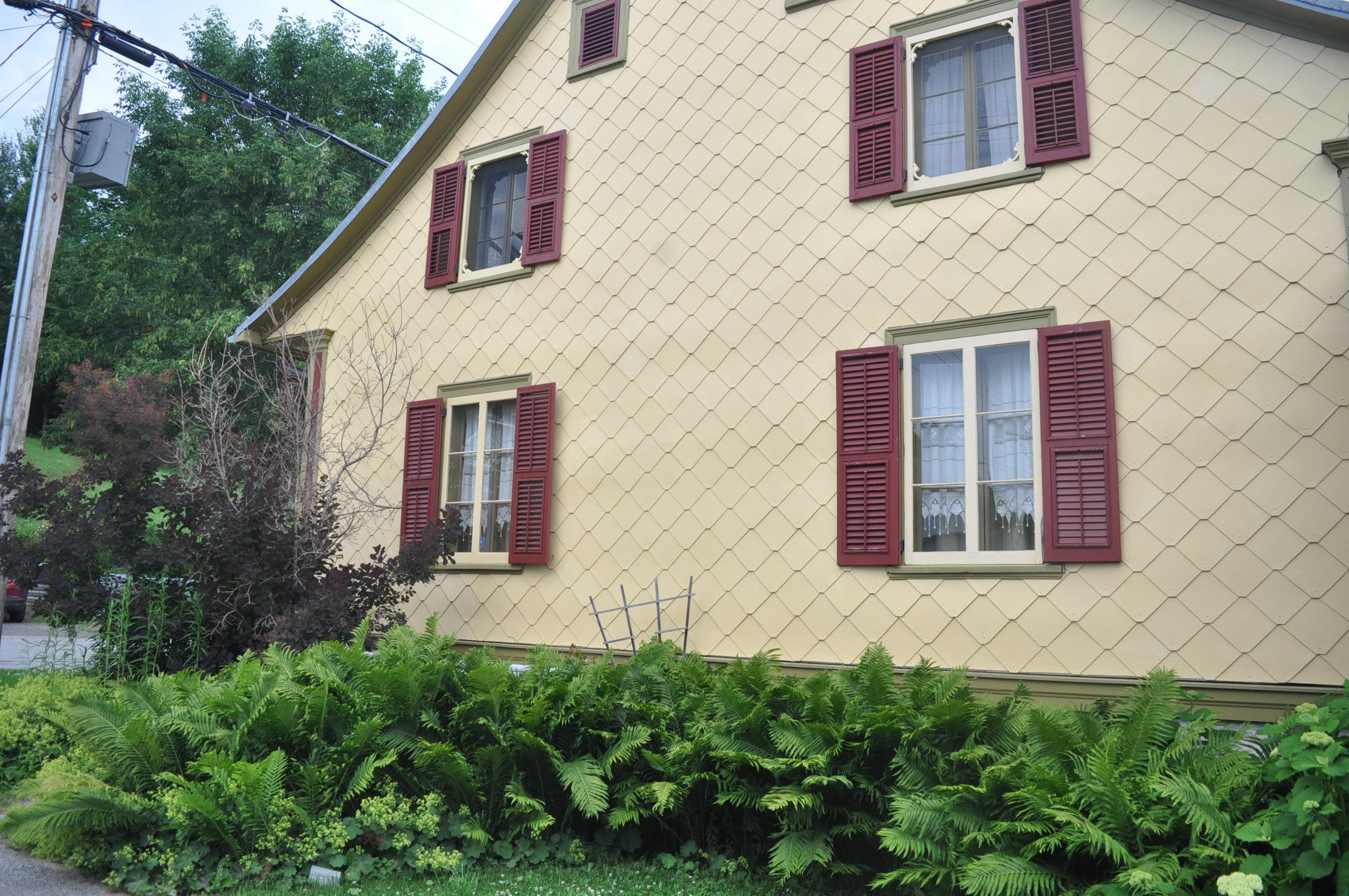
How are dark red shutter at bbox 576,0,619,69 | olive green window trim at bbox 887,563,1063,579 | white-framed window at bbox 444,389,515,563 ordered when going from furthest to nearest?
dark red shutter at bbox 576,0,619,69, white-framed window at bbox 444,389,515,563, olive green window trim at bbox 887,563,1063,579

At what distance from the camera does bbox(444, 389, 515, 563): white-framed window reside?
8875 millimetres

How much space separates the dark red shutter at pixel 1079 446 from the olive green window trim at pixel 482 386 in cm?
449

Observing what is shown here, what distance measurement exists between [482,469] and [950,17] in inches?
210

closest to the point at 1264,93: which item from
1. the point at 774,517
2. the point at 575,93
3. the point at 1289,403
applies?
the point at 1289,403

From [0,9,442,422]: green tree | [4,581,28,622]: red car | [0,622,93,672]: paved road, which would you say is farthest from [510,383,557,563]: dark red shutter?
[4,581,28,622]: red car

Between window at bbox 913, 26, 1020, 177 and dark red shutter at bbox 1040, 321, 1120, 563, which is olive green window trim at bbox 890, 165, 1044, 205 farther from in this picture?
dark red shutter at bbox 1040, 321, 1120, 563

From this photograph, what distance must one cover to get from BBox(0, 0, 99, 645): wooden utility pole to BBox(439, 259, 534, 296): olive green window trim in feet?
11.3

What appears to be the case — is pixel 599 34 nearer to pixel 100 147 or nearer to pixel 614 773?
pixel 100 147

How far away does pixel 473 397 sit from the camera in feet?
30.2

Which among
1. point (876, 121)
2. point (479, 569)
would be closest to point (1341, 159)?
point (876, 121)

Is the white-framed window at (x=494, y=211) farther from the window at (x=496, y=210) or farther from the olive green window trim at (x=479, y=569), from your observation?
the olive green window trim at (x=479, y=569)

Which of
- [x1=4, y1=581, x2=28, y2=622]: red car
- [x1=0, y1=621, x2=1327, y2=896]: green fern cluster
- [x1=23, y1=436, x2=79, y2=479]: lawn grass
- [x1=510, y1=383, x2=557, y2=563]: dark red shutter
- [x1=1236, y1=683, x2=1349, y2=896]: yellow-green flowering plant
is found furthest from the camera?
[x1=23, y1=436, x2=79, y2=479]: lawn grass

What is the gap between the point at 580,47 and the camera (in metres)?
9.24

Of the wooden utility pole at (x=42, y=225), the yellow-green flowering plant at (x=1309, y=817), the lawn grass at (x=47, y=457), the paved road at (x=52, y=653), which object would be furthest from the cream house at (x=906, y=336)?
the lawn grass at (x=47, y=457)
